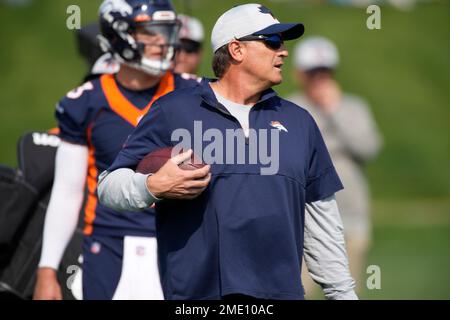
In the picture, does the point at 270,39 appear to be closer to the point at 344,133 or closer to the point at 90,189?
the point at 90,189

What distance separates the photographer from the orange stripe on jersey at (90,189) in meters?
5.69

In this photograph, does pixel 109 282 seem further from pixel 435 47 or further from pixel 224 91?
pixel 435 47

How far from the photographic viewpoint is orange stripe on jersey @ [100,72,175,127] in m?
5.62

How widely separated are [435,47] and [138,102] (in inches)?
614

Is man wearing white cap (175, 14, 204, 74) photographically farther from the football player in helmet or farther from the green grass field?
the green grass field

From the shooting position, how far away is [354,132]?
32.2ft

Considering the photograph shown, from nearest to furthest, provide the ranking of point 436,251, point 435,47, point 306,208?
point 306,208 < point 436,251 < point 435,47

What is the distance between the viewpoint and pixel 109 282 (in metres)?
5.61

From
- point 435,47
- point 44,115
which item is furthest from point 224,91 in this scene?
point 435,47

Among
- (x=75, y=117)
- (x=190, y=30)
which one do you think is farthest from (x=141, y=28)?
(x=190, y=30)

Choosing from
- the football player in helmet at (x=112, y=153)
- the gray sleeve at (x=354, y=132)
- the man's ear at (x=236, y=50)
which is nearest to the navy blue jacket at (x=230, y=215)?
the man's ear at (x=236, y=50)

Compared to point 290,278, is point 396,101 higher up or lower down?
higher up

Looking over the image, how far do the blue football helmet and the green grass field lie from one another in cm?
1186

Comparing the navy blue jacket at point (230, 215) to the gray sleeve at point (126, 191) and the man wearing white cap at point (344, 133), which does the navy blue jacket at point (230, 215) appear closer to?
the gray sleeve at point (126, 191)
